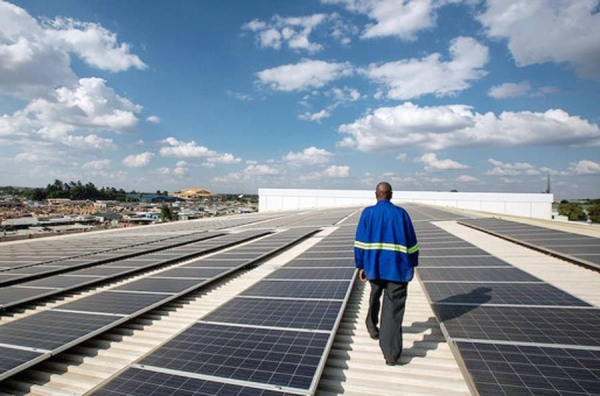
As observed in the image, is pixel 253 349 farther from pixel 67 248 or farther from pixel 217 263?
pixel 67 248

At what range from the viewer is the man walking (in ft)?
14.5

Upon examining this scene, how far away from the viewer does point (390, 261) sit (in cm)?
449

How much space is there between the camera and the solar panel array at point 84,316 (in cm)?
446

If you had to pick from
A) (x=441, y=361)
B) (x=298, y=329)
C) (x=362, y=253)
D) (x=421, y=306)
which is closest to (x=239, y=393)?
(x=298, y=329)

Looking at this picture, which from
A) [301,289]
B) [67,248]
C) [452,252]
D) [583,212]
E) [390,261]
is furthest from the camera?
[583,212]

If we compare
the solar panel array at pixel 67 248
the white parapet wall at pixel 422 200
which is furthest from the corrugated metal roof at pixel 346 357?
A: the white parapet wall at pixel 422 200

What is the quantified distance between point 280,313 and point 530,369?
3.82 m

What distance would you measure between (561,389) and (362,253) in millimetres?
2688

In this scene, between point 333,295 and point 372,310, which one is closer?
point 372,310

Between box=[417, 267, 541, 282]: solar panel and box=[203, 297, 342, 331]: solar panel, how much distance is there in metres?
3.18

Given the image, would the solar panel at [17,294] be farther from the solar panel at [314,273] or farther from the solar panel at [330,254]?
the solar panel at [330,254]

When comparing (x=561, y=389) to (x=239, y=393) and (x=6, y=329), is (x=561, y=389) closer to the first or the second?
(x=239, y=393)

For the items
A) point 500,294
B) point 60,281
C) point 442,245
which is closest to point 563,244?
point 442,245

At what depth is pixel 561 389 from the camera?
319cm
